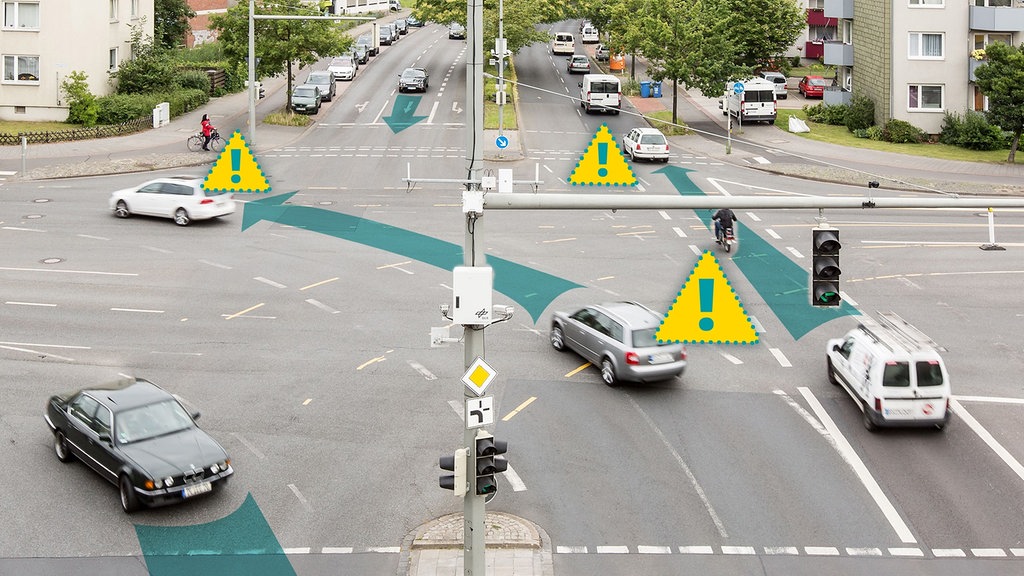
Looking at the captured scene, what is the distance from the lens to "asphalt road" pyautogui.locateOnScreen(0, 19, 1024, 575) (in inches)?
731

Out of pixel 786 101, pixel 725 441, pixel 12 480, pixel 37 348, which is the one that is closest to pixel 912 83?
pixel 786 101

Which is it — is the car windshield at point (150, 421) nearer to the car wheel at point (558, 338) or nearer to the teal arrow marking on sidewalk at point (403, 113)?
the car wheel at point (558, 338)

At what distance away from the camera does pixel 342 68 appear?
78312 mm

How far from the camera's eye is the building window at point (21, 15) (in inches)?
2334

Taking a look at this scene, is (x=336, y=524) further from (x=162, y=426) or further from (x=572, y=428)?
(x=572, y=428)

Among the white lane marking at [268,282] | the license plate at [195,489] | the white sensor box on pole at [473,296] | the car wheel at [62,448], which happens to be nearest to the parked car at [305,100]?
the white lane marking at [268,282]

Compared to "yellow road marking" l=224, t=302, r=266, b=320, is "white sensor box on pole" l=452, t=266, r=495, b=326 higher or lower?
higher

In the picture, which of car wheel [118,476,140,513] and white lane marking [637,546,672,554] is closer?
white lane marking [637,546,672,554]

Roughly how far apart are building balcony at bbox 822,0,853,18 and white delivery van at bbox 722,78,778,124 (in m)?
7.76

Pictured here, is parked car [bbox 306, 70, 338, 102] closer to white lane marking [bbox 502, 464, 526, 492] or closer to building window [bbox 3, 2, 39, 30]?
building window [bbox 3, 2, 39, 30]

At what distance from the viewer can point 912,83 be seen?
62.5m

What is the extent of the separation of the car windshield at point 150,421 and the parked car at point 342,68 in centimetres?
6043

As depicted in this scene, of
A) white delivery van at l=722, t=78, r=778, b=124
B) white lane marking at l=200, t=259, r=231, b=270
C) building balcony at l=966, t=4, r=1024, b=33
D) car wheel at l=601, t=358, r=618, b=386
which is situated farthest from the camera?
white delivery van at l=722, t=78, r=778, b=124

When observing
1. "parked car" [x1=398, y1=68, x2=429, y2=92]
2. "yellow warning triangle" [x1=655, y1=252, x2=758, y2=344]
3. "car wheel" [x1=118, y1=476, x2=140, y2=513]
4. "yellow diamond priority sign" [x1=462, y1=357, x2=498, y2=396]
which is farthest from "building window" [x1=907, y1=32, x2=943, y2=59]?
"car wheel" [x1=118, y1=476, x2=140, y2=513]
